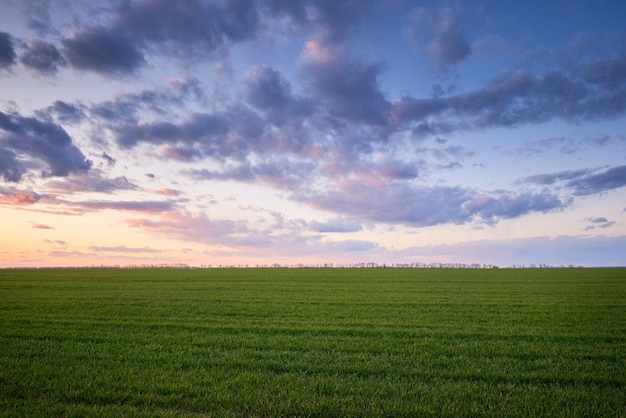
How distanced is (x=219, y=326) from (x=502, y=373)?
993 centimetres

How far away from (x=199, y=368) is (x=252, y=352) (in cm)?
175

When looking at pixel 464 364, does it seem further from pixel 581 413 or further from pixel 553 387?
pixel 581 413

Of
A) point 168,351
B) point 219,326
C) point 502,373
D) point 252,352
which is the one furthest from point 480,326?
point 168,351

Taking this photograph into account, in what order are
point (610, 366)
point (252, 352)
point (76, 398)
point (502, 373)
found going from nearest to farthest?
1. point (76, 398)
2. point (502, 373)
3. point (610, 366)
4. point (252, 352)

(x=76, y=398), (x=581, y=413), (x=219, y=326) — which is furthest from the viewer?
(x=219, y=326)

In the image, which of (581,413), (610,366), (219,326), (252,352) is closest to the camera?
(581,413)

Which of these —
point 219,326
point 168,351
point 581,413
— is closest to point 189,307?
point 219,326

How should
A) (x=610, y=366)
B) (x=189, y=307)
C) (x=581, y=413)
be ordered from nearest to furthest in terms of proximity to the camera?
(x=581, y=413), (x=610, y=366), (x=189, y=307)

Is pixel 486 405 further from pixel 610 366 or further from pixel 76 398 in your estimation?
pixel 76 398

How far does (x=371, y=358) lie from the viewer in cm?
950

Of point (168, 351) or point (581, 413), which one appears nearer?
point (581, 413)

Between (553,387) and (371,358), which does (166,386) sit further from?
(553,387)

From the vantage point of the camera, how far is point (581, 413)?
6.28 meters

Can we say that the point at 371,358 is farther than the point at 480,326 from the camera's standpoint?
No
